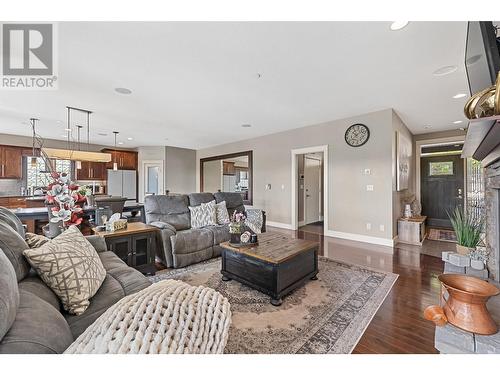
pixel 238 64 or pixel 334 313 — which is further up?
pixel 238 64

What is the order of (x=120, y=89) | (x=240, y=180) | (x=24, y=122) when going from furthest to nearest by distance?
(x=240, y=180) < (x=24, y=122) < (x=120, y=89)

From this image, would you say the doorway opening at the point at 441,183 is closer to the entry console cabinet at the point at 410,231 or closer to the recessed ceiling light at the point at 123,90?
the entry console cabinet at the point at 410,231

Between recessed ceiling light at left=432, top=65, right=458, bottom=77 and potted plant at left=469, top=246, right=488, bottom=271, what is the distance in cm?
205

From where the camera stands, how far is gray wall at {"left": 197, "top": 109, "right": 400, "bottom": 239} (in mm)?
3998

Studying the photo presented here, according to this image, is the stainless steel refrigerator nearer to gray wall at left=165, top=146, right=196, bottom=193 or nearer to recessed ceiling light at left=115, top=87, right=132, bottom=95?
gray wall at left=165, top=146, right=196, bottom=193

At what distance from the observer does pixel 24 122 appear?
483cm

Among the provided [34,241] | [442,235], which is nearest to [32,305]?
[34,241]

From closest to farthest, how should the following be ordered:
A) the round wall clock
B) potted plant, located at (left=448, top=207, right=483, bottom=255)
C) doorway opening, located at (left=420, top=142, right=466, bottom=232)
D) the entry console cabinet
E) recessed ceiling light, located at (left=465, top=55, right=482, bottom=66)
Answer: recessed ceiling light, located at (left=465, top=55, right=482, bottom=66) < potted plant, located at (left=448, top=207, right=483, bottom=255) < the entry console cabinet < the round wall clock < doorway opening, located at (left=420, top=142, right=466, bottom=232)

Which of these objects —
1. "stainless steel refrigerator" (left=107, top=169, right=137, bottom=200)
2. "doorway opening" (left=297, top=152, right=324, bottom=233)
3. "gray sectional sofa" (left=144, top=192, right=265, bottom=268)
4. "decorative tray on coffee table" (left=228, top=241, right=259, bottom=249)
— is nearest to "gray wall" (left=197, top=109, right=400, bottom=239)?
"doorway opening" (left=297, top=152, right=324, bottom=233)
